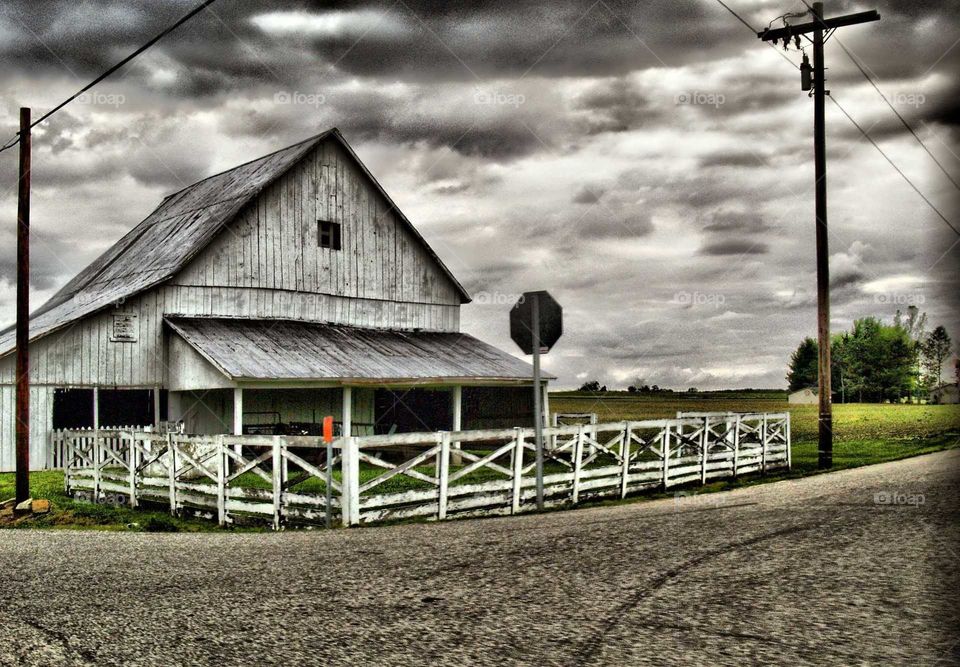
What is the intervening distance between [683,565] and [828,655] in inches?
110

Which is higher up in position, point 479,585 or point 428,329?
point 428,329

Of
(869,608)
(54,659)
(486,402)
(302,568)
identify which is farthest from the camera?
(486,402)

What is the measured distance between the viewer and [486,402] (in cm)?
3172

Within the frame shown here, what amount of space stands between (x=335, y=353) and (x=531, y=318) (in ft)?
46.3

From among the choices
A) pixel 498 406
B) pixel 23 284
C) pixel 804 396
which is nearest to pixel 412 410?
pixel 498 406

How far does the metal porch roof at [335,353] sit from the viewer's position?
23.1 m

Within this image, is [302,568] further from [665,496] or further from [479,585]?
[665,496]

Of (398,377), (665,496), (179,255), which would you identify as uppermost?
(179,255)

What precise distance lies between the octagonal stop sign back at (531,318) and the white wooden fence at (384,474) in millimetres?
1763

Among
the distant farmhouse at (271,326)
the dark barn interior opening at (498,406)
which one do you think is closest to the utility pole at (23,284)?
the distant farmhouse at (271,326)

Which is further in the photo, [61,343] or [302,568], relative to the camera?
[61,343]

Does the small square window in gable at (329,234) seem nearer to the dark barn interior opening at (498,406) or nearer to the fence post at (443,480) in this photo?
the dark barn interior opening at (498,406)

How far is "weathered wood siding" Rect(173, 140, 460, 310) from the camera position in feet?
87.9

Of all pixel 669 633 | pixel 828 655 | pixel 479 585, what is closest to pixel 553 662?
pixel 669 633
